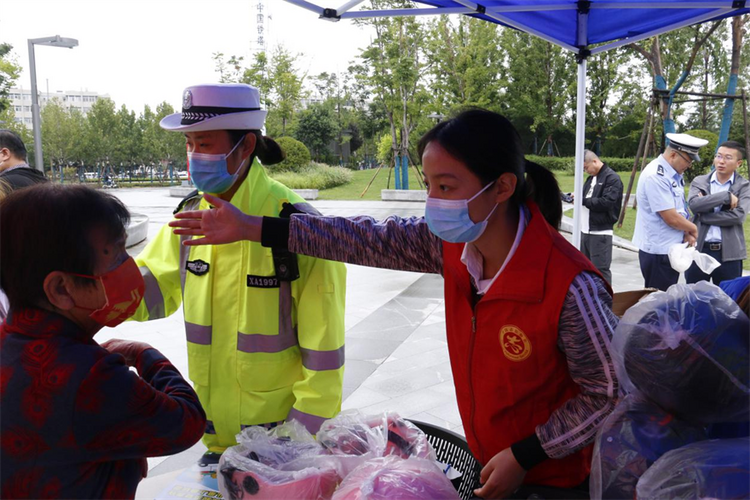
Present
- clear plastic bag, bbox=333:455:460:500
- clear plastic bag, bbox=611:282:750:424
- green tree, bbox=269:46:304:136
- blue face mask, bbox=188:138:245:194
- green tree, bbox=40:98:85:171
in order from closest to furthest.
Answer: clear plastic bag, bbox=611:282:750:424 → clear plastic bag, bbox=333:455:460:500 → blue face mask, bbox=188:138:245:194 → green tree, bbox=269:46:304:136 → green tree, bbox=40:98:85:171

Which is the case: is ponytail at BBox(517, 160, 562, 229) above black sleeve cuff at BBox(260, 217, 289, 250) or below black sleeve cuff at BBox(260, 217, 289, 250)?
above

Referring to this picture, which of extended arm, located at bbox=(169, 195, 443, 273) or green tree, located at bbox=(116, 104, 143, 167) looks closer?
extended arm, located at bbox=(169, 195, 443, 273)

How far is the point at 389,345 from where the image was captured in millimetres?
5324

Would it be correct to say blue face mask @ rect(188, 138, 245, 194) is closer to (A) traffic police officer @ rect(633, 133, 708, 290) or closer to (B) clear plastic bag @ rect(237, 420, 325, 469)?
(B) clear plastic bag @ rect(237, 420, 325, 469)

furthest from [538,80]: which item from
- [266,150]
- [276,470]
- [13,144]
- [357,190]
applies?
[276,470]

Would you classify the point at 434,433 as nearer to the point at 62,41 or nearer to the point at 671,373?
the point at 671,373

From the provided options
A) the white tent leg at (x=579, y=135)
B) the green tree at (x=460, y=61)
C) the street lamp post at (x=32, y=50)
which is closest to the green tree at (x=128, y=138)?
the green tree at (x=460, y=61)

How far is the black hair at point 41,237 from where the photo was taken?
1.00 m

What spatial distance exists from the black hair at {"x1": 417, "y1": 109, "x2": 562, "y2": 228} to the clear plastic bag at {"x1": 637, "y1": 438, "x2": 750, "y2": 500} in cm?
68

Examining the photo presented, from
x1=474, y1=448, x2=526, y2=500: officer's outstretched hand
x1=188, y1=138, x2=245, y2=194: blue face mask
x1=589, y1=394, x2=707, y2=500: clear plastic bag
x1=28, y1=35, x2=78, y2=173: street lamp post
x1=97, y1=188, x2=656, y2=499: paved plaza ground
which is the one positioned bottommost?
x1=97, y1=188, x2=656, y2=499: paved plaza ground

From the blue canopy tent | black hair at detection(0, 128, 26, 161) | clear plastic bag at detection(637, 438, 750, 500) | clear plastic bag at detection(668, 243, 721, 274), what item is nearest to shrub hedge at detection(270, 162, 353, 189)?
black hair at detection(0, 128, 26, 161)

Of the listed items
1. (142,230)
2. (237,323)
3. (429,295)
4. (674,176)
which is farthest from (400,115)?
(237,323)

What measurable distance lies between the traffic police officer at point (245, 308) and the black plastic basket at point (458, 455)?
0.37 metres

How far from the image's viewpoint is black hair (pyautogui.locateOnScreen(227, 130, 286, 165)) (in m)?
1.78
